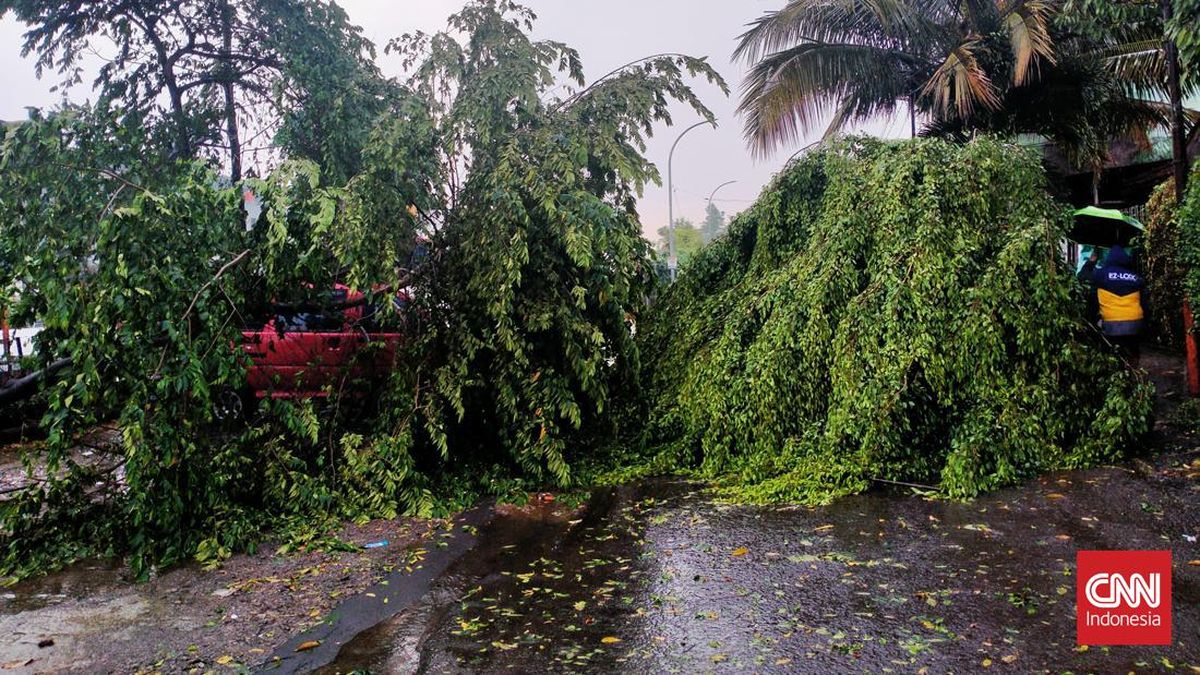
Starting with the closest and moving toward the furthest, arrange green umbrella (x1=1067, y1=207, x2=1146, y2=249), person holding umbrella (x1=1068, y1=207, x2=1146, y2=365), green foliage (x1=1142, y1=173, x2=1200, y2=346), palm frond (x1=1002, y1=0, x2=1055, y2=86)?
person holding umbrella (x1=1068, y1=207, x2=1146, y2=365)
green umbrella (x1=1067, y1=207, x2=1146, y2=249)
green foliage (x1=1142, y1=173, x2=1200, y2=346)
palm frond (x1=1002, y1=0, x2=1055, y2=86)

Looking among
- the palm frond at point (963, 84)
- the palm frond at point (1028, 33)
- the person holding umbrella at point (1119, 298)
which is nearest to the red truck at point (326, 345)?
the person holding umbrella at point (1119, 298)

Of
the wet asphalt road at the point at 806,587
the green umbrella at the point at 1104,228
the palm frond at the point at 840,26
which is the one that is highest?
the palm frond at the point at 840,26

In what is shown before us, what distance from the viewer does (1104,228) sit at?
7.68 m

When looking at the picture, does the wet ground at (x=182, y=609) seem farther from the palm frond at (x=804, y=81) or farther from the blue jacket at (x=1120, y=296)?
the palm frond at (x=804, y=81)

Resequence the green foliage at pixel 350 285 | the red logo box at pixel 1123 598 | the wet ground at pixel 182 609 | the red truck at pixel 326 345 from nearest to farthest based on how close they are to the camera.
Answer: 1. the red logo box at pixel 1123 598
2. the wet ground at pixel 182 609
3. the green foliage at pixel 350 285
4. the red truck at pixel 326 345

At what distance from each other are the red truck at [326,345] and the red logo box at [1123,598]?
16.6 feet

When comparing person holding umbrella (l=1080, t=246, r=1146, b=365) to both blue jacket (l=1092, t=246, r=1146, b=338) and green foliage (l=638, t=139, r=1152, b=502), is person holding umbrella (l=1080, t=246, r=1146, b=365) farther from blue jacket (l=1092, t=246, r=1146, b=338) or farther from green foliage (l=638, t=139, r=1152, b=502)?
green foliage (l=638, t=139, r=1152, b=502)

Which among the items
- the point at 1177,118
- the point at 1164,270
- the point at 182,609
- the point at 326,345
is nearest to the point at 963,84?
the point at 1177,118

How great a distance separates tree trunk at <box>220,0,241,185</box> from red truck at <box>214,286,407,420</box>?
3078mm

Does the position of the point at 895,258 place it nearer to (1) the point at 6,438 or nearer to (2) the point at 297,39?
(2) the point at 297,39

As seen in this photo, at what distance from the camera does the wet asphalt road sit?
→ 3.55m

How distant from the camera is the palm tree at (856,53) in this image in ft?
36.2

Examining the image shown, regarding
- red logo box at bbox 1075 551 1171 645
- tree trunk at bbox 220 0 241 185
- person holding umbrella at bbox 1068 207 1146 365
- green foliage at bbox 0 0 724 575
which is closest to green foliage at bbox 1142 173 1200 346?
person holding umbrella at bbox 1068 207 1146 365

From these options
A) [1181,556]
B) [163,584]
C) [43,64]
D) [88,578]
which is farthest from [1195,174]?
[43,64]
